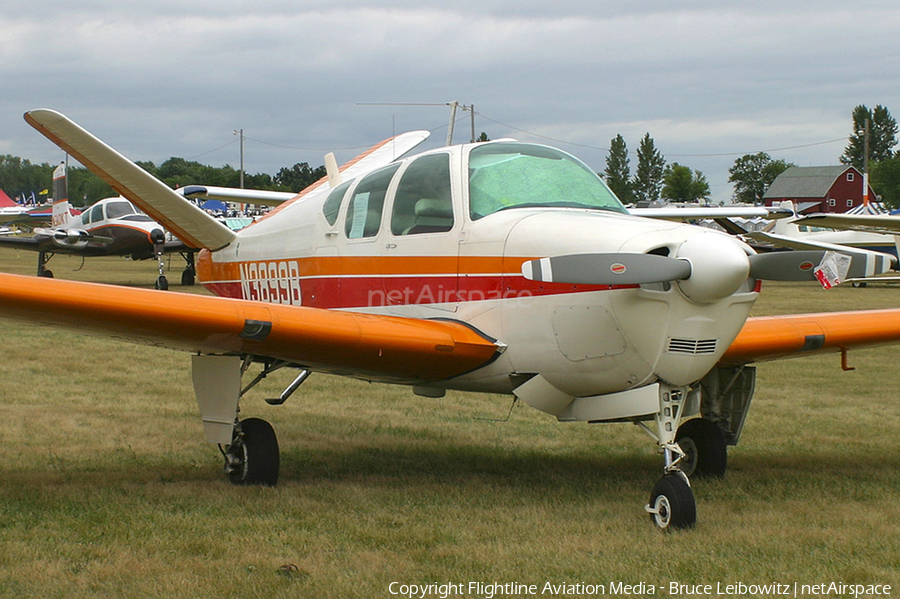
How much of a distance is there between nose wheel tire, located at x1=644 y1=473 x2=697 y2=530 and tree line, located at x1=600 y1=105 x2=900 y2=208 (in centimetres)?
10538

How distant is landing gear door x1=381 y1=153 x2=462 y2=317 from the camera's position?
5.87 metres

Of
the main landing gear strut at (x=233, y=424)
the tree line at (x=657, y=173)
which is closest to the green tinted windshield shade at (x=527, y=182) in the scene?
the main landing gear strut at (x=233, y=424)

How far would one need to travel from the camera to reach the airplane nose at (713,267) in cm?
457

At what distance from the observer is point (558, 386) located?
539 centimetres

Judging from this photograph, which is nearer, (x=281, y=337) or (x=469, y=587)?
(x=469, y=587)

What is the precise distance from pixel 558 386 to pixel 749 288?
1.20 m

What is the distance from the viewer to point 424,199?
6.10 metres

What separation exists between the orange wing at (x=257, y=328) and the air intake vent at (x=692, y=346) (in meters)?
1.13

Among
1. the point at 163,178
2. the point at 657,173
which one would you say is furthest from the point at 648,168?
the point at 163,178

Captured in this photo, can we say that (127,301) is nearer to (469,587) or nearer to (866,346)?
(469,587)

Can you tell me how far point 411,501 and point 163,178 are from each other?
11831 cm

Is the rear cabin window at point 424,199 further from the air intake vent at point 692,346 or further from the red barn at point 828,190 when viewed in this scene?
the red barn at point 828,190

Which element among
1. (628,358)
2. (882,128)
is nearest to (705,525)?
(628,358)

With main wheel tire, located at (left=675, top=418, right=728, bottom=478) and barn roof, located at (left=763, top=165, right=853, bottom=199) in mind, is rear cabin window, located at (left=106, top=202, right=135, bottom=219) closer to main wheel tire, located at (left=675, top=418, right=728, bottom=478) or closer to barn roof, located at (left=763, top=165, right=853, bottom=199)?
main wheel tire, located at (left=675, top=418, right=728, bottom=478)
